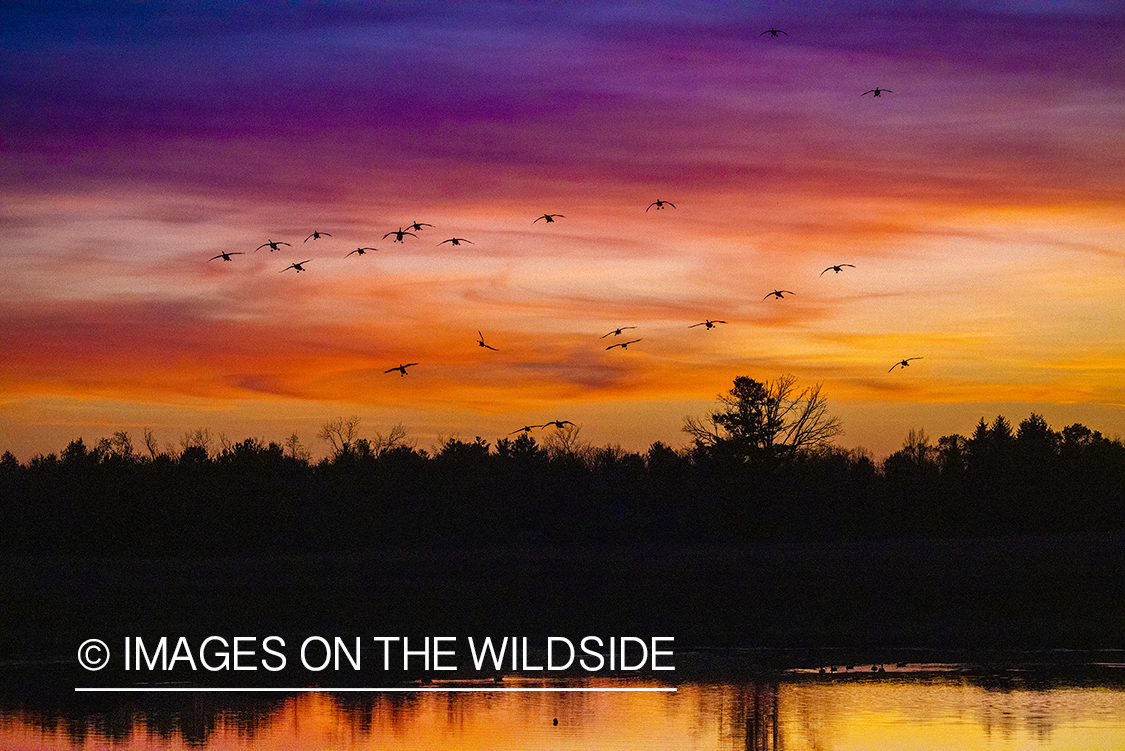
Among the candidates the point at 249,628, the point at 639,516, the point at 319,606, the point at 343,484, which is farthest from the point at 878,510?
the point at 249,628

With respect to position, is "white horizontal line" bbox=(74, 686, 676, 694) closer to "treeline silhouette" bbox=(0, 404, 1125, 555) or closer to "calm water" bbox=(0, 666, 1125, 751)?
"calm water" bbox=(0, 666, 1125, 751)

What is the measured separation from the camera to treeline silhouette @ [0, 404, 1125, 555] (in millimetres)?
92250

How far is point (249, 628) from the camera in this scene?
36.4m

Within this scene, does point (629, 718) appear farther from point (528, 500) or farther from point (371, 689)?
point (528, 500)

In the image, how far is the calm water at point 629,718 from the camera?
68.9 ft

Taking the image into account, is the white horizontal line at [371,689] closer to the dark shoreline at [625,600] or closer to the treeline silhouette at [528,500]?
the dark shoreline at [625,600]

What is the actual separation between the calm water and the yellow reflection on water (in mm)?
34

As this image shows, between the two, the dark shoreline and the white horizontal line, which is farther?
the dark shoreline

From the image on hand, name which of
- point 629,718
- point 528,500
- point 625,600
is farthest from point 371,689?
point 528,500

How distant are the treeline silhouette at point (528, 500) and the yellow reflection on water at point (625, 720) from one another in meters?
67.6

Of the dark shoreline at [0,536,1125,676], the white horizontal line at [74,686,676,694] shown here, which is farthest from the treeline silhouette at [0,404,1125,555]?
the white horizontal line at [74,686,676,694]

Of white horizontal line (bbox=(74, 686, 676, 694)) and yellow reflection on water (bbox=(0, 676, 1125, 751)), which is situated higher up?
white horizontal line (bbox=(74, 686, 676, 694))

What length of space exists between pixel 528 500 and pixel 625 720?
82.7 metres

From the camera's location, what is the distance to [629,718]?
899 inches
